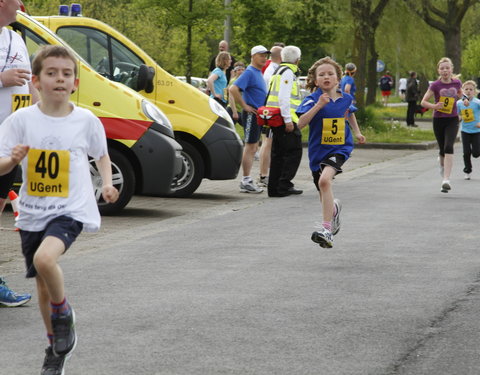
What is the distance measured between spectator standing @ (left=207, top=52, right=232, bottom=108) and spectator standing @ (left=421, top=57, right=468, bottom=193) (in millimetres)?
4895

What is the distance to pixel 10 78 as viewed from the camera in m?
7.08

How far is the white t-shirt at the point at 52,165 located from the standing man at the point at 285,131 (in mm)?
8847

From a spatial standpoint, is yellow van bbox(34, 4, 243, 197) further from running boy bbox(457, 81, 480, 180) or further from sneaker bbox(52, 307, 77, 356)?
sneaker bbox(52, 307, 77, 356)

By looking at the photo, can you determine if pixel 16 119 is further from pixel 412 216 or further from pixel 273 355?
pixel 412 216

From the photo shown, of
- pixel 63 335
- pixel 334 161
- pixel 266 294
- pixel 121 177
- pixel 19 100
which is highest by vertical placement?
pixel 19 100

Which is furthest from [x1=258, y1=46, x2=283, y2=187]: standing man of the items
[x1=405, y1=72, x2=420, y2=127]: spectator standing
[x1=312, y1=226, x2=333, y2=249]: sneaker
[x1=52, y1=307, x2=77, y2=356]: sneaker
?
[x1=405, y1=72, x2=420, y2=127]: spectator standing

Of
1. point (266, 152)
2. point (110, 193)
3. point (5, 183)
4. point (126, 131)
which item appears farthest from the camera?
point (266, 152)

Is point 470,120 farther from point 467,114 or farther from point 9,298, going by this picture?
point 9,298

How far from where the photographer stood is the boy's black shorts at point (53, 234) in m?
5.13

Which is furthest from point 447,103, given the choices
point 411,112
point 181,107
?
point 411,112

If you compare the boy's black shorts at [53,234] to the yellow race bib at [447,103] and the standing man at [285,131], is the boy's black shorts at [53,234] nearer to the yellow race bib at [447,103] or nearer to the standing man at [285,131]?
the standing man at [285,131]

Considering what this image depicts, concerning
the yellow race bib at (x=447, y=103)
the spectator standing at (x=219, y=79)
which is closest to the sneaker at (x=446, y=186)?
the yellow race bib at (x=447, y=103)

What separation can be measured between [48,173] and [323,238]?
4.36 metres

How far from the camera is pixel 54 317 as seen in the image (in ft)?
16.9
